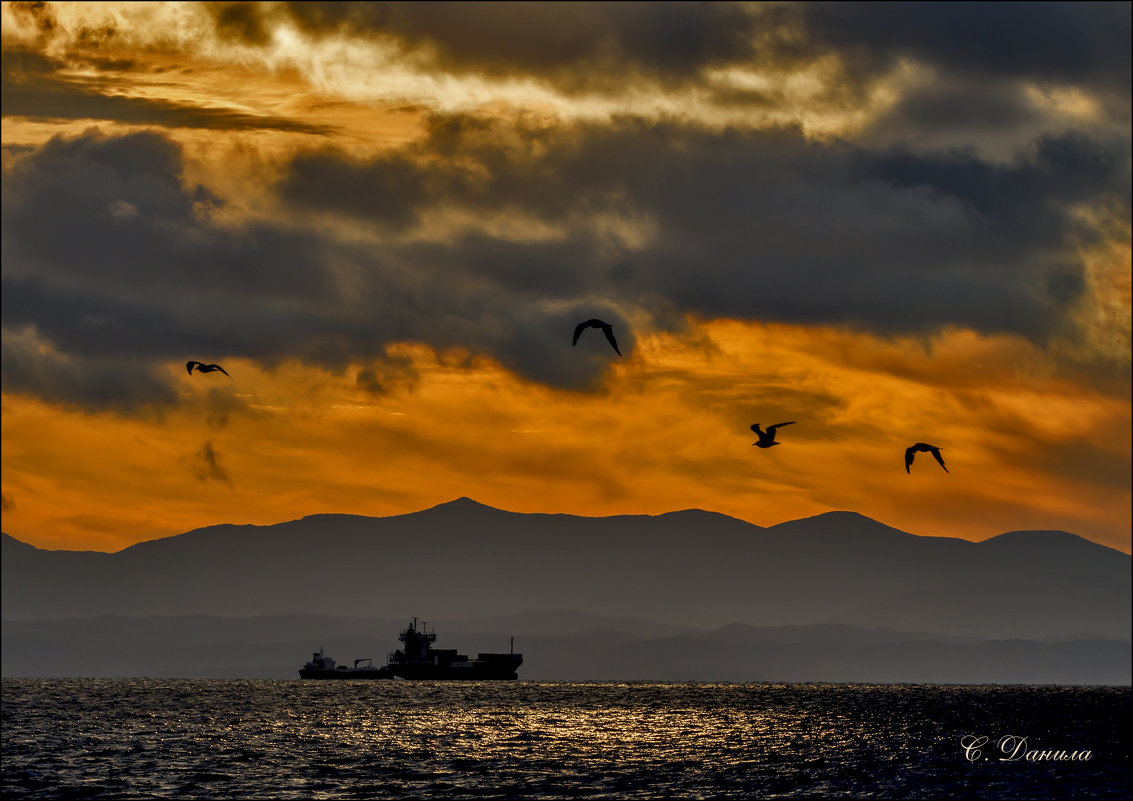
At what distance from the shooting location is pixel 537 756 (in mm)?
98750

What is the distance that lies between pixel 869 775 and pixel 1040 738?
4770cm

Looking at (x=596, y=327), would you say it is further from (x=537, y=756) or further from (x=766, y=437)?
(x=537, y=756)

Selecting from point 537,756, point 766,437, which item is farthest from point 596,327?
point 537,756

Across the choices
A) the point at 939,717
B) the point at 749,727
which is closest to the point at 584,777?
the point at 749,727

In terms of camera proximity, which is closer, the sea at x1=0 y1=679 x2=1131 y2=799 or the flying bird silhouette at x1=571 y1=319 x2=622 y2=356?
the flying bird silhouette at x1=571 y1=319 x2=622 y2=356

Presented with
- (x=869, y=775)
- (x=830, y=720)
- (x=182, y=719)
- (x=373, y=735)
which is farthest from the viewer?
(x=830, y=720)

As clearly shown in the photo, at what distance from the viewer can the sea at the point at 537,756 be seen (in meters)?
79.7

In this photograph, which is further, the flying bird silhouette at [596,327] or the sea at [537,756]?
the sea at [537,756]

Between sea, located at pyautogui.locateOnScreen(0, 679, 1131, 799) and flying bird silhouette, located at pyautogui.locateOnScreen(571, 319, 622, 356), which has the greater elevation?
flying bird silhouette, located at pyautogui.locateOnScreen(571, 319, 622, 356)

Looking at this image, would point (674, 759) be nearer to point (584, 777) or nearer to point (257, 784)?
point (584, 777)

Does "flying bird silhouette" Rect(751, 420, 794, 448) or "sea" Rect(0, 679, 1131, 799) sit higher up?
"flying bird silhouette" Rect(751, 420, 794, 448)

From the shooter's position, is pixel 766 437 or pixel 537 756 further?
pixel 537 756

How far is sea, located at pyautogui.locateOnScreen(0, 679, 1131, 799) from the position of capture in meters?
79.7

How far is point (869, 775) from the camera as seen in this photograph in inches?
3595
